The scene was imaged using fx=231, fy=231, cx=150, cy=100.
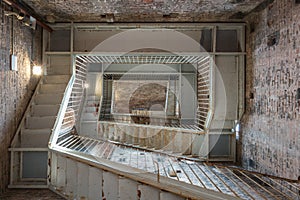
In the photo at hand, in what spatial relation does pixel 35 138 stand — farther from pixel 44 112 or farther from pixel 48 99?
pixel 48 99

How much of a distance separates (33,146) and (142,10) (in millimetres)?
3124

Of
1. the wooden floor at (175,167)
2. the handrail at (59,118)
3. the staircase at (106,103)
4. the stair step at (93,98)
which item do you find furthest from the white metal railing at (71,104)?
the staircase at (106,103)

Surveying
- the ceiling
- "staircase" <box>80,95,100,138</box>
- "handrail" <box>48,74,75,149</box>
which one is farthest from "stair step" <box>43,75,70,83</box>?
"staircase" <box>80,95,100,138</box>

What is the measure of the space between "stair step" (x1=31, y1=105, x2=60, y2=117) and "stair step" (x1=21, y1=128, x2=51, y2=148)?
0.44 metres

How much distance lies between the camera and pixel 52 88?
Answer: 4836 millimetres

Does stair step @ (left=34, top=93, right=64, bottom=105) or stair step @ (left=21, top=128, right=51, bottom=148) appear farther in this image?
stair step @ (left=34, top=93, right=64, bottom=105)

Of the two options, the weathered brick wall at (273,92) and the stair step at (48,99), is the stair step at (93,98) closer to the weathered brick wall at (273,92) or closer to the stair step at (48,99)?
the stair step at (48,99)

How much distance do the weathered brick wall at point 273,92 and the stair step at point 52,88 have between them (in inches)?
155

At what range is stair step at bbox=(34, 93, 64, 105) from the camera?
180 inches

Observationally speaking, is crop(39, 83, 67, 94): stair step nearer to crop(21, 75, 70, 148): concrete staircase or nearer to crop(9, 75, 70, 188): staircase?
crop(21, 75, 70, 148): concrete staircase

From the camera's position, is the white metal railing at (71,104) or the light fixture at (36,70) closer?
the white metal railing at (71,104)

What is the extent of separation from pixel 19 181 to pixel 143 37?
373 centimetres

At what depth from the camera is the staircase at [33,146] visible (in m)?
3.69

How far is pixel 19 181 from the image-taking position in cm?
372
